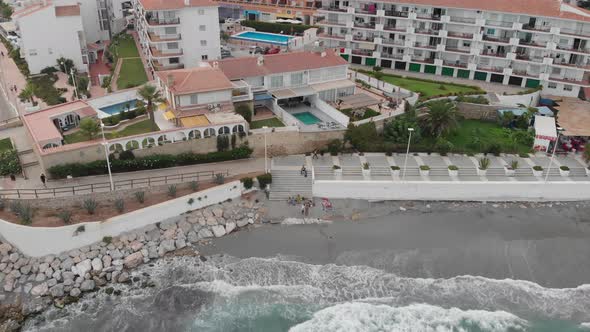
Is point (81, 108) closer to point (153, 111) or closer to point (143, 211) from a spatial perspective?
point (153, 111)

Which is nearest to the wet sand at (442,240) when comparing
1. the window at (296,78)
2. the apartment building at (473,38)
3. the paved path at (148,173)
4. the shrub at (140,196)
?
the paved path at (148,173)

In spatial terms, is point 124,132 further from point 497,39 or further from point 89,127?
point 497,39

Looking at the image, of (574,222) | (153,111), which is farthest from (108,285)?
(574,222)

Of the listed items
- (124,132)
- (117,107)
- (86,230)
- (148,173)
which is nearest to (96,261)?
(86,230)

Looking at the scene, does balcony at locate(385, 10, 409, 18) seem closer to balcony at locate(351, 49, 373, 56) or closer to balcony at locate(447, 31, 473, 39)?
balcony at locate(351, 49, 373, 56)

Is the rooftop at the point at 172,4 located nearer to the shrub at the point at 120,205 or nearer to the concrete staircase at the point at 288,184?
the concrete staircase at the point at 288,184
